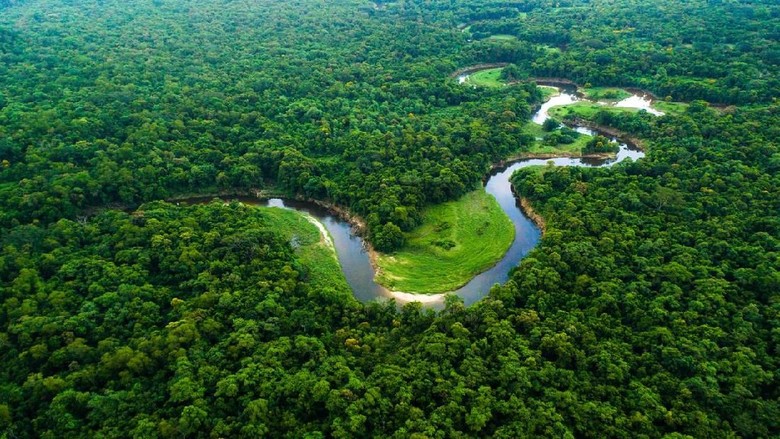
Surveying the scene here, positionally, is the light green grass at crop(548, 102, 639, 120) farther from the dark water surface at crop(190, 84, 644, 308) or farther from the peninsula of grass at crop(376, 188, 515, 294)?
the peninsula of grass at crop(376, 188, 515, 294)

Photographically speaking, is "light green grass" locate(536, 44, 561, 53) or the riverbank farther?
"light green grass" locate(536, 44, 561, 53)

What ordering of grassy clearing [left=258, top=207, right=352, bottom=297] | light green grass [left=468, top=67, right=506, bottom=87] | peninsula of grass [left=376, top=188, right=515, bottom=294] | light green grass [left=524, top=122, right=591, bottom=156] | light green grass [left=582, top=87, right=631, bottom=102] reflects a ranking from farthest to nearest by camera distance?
light green grass [left=468, top=67, right=506, bottom=87], light green grass [left=582, top=87, right=631, bottom=102], light green grass [left=524, top=122, right=591, bottom=156], peninsula of grass [left=376, top=188, right=515, bottom=294], grassy clearing [left=258, top=207, right=352, bottom=297]

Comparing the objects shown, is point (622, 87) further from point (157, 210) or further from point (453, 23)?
point (157, 210)

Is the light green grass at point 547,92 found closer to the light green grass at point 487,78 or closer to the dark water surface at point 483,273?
the light green grass at point 487,78

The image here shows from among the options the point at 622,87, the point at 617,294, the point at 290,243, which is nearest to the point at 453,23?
the point at 622,87

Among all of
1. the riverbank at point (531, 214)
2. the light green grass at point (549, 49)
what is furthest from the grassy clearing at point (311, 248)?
the light green grass at point (549, 49)

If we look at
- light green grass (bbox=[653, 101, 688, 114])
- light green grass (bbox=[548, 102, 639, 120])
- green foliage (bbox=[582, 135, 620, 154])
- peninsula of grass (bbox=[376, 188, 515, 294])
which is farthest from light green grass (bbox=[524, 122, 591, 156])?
peninsula of grass (bbox=[376, 188, 515, 294])

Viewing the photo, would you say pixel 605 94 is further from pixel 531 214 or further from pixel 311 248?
pixel 311 248
